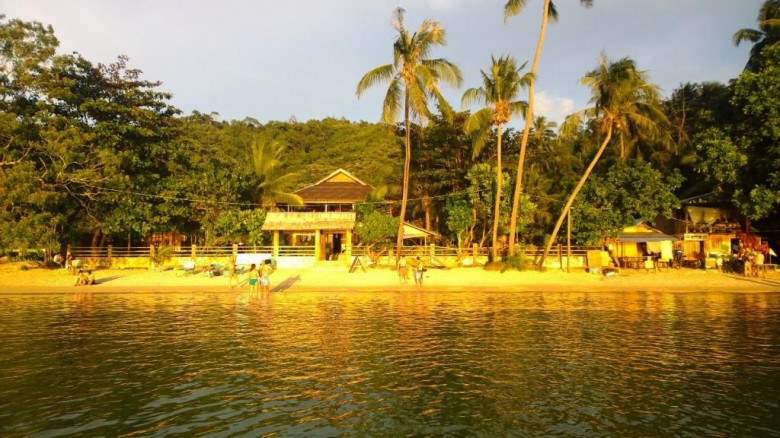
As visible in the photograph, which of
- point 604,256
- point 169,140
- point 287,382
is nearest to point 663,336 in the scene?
point 287,382

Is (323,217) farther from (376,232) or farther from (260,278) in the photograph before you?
(260,278)

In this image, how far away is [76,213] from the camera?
109 feet

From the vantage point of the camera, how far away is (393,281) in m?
26.8

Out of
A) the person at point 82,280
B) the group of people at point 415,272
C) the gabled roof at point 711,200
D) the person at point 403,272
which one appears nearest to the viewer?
the group of people at point 415,272

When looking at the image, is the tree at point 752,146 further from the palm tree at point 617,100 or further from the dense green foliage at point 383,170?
the palm tree at point 617,100

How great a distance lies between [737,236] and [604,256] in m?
8.84

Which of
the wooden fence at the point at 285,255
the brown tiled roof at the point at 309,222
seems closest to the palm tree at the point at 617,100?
the wooden fence at the point at 285,255

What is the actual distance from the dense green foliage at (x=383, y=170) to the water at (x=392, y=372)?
14763mm

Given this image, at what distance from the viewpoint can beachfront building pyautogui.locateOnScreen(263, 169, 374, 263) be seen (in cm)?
3391

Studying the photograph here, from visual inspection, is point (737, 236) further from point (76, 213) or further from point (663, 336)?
point (76, 213)

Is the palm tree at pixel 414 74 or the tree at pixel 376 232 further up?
the palm tree at pixel 414 74

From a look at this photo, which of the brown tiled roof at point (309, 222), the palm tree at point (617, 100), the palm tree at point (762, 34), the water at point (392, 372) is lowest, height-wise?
the water at point (392, 372)

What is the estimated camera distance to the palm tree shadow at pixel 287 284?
2392cm

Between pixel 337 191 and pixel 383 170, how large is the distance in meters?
5.72
